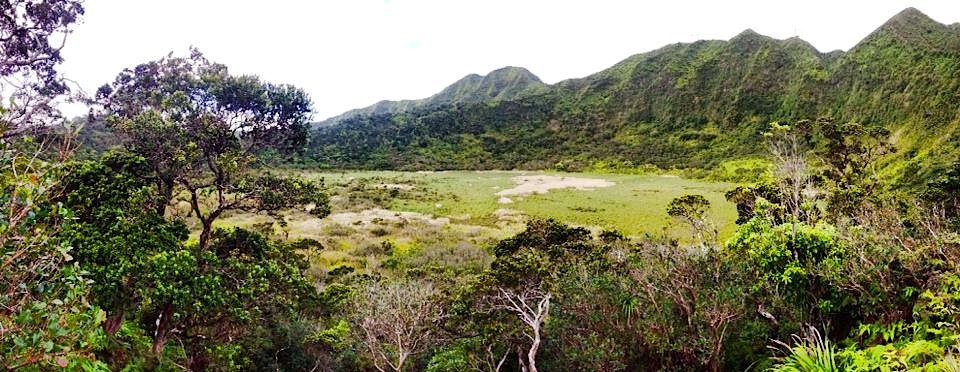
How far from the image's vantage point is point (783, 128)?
12.5 m

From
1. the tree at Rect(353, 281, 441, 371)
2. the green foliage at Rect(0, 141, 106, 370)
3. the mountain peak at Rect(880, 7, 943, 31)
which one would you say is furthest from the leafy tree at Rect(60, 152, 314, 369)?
the mountain peak at Rect(880, 7, 943, 31)

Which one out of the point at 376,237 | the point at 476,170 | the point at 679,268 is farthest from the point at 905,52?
the point at 679,268

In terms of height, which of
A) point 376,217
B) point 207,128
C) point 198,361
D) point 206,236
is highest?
point 207,128

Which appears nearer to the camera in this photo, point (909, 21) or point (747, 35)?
point (909, 21)

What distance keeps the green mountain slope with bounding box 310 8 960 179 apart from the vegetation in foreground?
62.8 m

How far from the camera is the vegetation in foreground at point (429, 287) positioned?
8.40 m

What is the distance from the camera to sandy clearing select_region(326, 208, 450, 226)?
4576cm

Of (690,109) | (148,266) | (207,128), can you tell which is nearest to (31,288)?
(148,266)

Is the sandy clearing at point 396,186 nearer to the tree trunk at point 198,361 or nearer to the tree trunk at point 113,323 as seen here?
the tree trunk at point 198,361

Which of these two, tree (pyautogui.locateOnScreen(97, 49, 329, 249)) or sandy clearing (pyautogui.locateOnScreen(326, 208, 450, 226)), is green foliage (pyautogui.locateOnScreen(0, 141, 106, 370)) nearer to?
tree (pyautogui.locateOnScreen(97, 49, 329, 249))

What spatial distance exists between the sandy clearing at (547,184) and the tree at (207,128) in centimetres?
5025

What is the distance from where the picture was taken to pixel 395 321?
13.1 metres

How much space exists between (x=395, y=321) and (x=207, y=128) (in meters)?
6.64

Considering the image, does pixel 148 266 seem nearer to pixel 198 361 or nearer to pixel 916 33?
pixel 198 361
